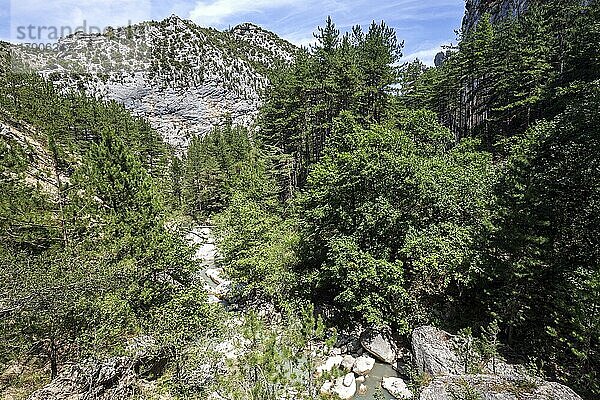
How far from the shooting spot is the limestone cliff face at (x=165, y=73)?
90.4m

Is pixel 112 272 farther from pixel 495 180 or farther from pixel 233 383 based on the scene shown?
pixel 495 180

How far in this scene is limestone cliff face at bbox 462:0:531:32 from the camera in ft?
160

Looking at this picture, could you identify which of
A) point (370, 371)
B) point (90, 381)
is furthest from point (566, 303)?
point (90, 381)

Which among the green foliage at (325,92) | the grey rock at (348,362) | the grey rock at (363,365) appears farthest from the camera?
the green foliage at (325,92)

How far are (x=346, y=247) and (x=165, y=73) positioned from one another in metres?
94.3

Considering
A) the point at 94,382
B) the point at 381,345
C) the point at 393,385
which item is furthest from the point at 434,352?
the point at 94,382

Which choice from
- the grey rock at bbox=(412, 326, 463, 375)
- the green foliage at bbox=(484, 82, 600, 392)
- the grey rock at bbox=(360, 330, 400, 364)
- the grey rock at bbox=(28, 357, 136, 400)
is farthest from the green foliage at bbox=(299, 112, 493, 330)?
the grey rock at bbox=(28, 357, 136, 400)

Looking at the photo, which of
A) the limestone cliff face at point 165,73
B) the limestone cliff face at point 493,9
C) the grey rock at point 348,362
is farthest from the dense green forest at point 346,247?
the limestone cliff face at point 165,73

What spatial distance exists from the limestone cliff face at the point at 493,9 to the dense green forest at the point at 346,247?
26.2 m

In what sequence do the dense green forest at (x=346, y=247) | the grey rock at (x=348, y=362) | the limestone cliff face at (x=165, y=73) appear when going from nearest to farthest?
the dense green forest at (x=346, y=247) < the grey rock at (x=348, y=362) < the limestone cliff face at (x=165, y=73)

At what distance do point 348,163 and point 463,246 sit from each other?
21.5 ft

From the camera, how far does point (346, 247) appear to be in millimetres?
16109

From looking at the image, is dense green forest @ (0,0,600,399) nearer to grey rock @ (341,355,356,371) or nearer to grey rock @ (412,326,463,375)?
grey rock @ (412,326,463,375)

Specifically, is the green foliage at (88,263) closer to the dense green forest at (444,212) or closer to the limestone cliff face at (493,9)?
the dense green forest at (444,212)
